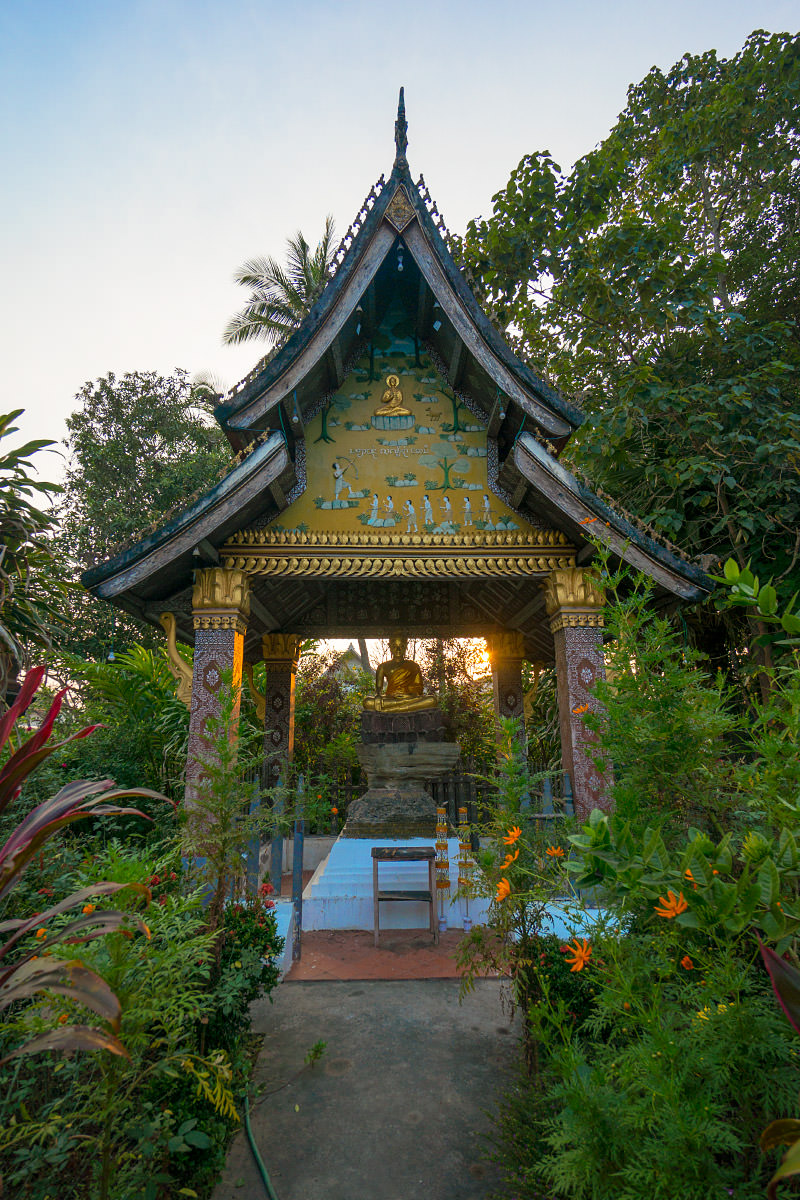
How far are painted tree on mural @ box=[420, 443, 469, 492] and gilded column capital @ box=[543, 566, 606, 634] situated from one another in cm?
158

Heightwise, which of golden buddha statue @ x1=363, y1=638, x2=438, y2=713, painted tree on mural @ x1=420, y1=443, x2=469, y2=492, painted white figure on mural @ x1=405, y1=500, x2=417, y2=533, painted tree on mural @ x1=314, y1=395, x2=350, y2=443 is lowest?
golden buddha statue @ x1=363, y1=638, x2=438, y2=713

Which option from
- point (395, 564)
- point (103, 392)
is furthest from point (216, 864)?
point (103, 392)

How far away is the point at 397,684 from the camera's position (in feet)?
29.2

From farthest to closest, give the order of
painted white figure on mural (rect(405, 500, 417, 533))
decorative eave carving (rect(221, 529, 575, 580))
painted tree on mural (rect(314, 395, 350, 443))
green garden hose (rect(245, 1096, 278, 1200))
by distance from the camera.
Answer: painted tree on mural (rect(314, 395, 350, 443))
painted white figure on mural (rect(405, 500, 417, 533))
decorative eave carving (rect(221, 529, 575, 580))
green garden hose (rect(245, 1096, 278, 1200))

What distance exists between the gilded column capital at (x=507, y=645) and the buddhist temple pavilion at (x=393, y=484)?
2148 mm

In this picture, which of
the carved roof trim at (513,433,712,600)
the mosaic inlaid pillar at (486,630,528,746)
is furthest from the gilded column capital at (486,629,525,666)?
the carved roof trim at (513,433,712,600)

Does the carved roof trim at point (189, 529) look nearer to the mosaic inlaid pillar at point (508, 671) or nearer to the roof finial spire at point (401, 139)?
the roof finial spire at point (401, 139)

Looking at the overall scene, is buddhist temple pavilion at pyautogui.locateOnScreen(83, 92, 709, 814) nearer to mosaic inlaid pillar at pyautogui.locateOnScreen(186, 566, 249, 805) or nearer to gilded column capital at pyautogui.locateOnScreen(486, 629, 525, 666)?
mosaic inlaid pillar at pyautogui.locateOnScreen(186, 566, 249, 805)

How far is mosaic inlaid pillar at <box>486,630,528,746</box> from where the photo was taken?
9.45 metres

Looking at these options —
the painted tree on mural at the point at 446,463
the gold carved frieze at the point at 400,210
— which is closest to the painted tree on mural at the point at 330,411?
the painted tree on mural at the point at 446,463

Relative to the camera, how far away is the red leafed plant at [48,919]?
1.72 meters

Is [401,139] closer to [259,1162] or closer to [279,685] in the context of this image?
[279,685]

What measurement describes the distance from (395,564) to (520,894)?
12.9 ft

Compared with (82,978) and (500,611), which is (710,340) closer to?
(500,611)
